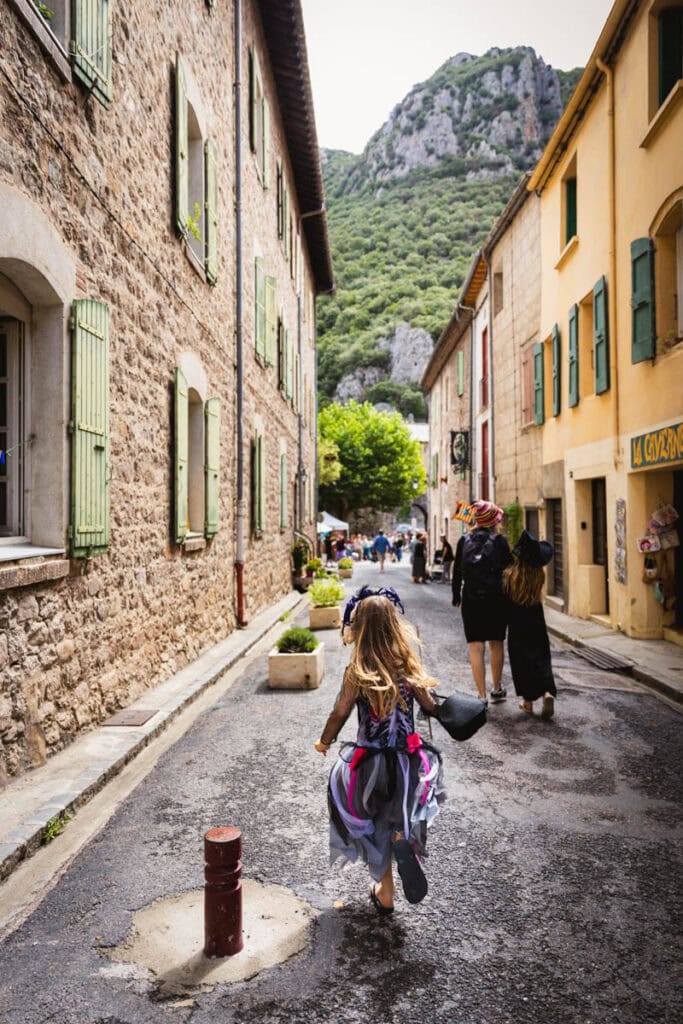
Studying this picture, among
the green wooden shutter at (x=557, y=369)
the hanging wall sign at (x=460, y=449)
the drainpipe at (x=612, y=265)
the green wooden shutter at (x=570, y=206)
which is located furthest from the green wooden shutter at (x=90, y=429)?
the hanging wall sign at (x=460, y=449)

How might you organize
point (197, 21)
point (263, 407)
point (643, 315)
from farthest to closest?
point (263, 407), point (643, 315), point (197, 21)

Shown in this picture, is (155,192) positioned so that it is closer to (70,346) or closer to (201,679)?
(70,346)

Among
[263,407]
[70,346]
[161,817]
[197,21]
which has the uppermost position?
[197,21]

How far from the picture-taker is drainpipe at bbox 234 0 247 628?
37.0ft

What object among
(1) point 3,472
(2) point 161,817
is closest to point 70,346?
(1) point 3,472

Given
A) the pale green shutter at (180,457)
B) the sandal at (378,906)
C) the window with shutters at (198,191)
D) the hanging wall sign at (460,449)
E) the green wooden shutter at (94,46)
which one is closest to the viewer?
the sandal at (378,906)

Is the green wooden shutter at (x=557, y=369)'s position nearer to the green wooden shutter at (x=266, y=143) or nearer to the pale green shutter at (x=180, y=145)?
the green wooden shutter at (x=266, y=143)

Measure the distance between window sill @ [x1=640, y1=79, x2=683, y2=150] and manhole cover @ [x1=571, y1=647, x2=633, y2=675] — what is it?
6.39 meters

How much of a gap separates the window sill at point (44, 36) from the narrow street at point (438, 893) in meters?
4.63

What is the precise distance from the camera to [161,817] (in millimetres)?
4348

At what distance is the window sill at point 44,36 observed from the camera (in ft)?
15.0

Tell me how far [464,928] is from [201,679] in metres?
5.04

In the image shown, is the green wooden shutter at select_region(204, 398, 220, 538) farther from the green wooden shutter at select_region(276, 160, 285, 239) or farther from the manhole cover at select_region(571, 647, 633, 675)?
the green wooden shutter at select_region(276, 160, 285, 239)

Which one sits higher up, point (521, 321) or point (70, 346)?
point (521, 321)
